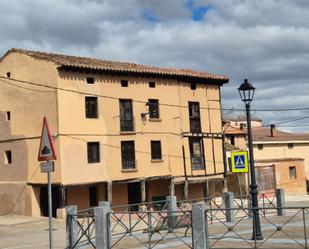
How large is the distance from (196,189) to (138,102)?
8.44 metres

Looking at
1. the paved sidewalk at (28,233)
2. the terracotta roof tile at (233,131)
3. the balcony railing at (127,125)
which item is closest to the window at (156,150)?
the balcony railing at (127,125)

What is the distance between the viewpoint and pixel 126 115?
31.0 metres

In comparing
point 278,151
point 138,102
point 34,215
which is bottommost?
point 34,215

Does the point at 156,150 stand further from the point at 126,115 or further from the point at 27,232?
the point at 27,232

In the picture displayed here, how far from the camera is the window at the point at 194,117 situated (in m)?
34.2

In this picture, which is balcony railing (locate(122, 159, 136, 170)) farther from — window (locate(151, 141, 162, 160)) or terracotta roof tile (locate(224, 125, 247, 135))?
terracotta roof tile (locate(224, 125, 247, 135))

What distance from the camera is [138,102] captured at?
1238 inches

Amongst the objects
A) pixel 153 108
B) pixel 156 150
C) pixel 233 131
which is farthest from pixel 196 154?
pixel 233 131

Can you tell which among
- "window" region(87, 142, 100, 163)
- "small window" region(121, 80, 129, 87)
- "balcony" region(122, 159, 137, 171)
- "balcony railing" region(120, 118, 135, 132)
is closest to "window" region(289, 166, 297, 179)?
"balcony" region(122, 159, 137, 171)

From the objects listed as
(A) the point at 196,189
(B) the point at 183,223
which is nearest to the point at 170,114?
(A) the point at 196,189

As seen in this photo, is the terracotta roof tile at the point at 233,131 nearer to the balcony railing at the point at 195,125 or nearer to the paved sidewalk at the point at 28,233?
the balcony railing at the point at 195,125

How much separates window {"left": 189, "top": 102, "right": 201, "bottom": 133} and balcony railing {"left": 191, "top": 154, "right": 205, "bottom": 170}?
173 centimetres

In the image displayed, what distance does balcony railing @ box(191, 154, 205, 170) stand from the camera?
112 ft

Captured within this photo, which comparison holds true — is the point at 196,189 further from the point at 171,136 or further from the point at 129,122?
the point at 129,122
